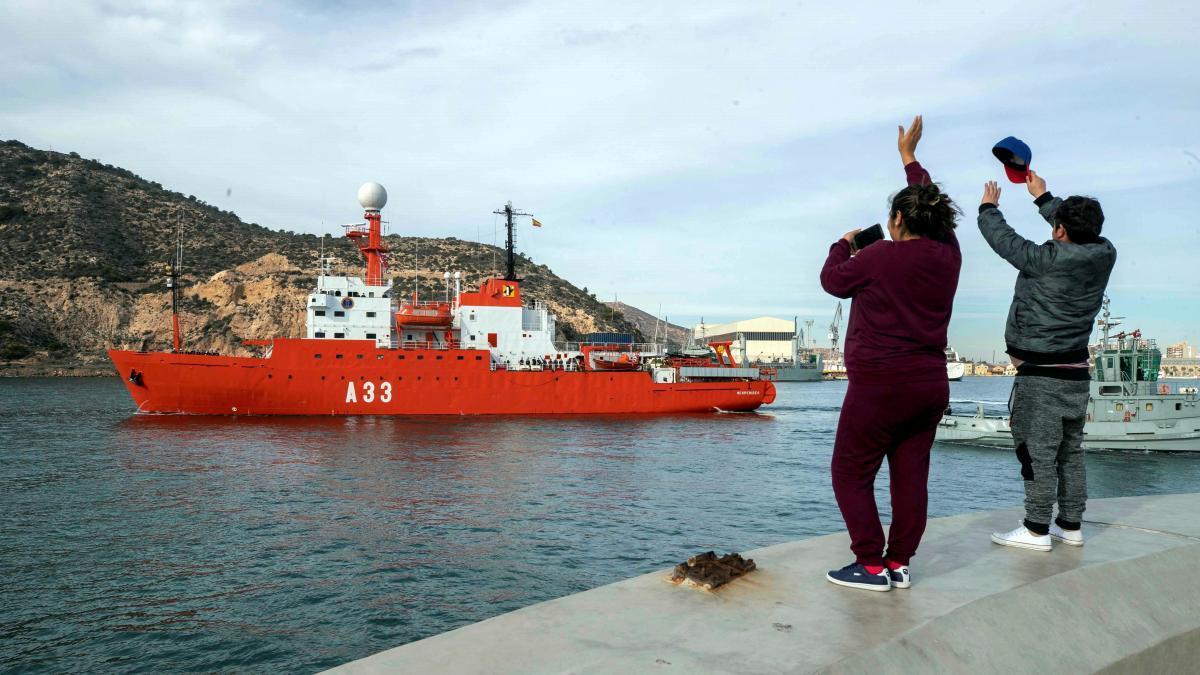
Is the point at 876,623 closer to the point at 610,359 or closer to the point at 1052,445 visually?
the point at 1052,445

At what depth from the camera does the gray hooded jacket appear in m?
2.96

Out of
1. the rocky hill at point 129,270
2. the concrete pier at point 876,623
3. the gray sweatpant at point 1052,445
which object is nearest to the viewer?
the concrete pier at point 876,623

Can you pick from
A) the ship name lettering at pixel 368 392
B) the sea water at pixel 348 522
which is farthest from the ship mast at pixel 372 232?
the sea water at pixel 348 522

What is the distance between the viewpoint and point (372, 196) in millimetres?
29453

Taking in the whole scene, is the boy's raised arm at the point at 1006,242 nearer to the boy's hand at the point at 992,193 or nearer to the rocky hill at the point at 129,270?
the boy's hand at the point at 992,193

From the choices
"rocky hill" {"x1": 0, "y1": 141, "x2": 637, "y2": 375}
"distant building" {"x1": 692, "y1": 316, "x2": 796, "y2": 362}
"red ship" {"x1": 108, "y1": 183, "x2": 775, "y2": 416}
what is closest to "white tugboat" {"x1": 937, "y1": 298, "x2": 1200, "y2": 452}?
"red ship" {"x1": 108, "y1": 183, "x2": 775, "y2": 416}

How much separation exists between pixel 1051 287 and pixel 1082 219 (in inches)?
11.9

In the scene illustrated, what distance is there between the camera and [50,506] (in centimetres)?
1086

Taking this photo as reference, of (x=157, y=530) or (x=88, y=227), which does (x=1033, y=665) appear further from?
(x=88, y=227)

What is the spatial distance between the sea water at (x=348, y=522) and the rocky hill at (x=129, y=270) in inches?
1642

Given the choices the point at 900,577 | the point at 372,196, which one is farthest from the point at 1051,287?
the point at 372,196

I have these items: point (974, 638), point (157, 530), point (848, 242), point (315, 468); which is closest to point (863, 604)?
point (974, 638)

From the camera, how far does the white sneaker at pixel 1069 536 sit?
301 centimetres

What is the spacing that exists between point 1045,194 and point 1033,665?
2.18 metres
